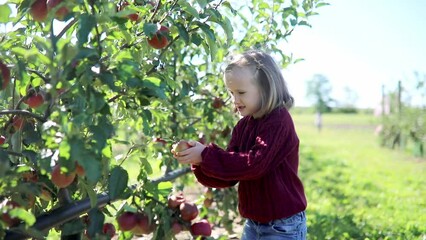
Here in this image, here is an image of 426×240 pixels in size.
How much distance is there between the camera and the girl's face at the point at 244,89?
7.50ft

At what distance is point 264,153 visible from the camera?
2.18 metres

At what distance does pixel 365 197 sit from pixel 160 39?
490cm

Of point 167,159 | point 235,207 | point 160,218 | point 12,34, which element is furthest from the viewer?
point 235,207

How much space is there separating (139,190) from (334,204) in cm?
414

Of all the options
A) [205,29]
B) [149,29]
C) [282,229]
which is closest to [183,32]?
[205,29]

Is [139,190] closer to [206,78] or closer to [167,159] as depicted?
[167,159]

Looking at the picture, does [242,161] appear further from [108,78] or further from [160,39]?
[108,78]

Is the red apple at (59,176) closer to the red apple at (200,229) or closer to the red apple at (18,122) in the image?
the red apple at (18,122)

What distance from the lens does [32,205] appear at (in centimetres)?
205

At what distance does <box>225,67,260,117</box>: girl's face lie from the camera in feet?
7.50

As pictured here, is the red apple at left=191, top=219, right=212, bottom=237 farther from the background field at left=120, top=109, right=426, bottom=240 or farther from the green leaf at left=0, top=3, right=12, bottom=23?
the green leaf at left=0, top=3, right=12, bottom=23

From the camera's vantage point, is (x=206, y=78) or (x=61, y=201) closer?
(x=61, y=201)

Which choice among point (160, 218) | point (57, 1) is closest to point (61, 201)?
point (160, 218)

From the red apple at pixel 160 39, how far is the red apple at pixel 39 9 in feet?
1.28
